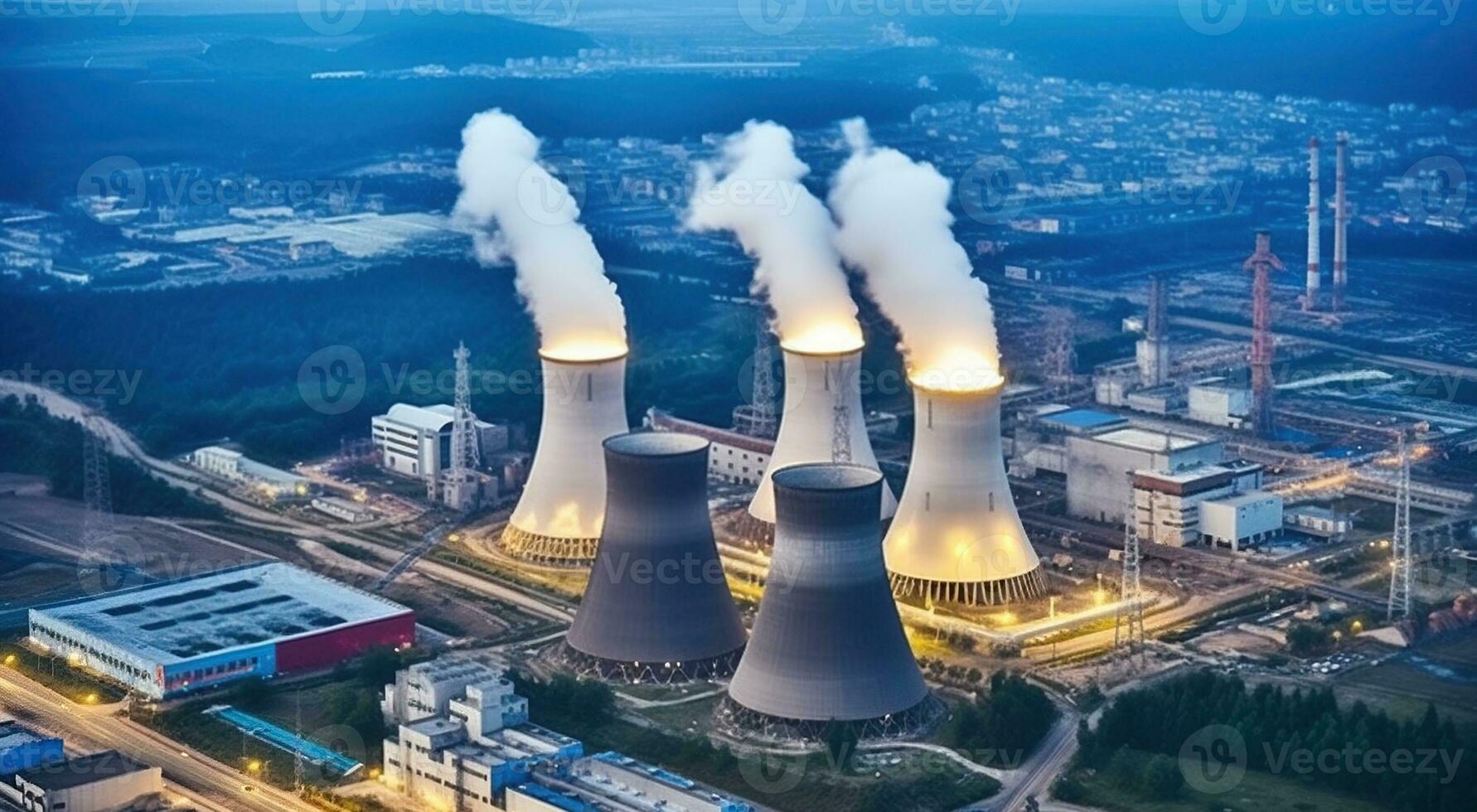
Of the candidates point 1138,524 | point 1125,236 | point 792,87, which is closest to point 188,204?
point 792,87

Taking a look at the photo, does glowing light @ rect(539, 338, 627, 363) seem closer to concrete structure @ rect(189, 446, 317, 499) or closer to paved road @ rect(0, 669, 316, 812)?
concrete structure @ rect(189, 446, 317, 499)

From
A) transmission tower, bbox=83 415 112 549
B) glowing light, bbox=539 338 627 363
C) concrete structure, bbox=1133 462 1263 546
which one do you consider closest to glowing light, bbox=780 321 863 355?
glowing light, bbox=539 338 627 363

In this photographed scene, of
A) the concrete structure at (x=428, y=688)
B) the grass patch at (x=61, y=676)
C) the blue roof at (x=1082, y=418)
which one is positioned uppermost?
the blue roof at (x=1082, y=418)

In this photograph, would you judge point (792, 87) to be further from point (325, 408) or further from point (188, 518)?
point (188, 518)

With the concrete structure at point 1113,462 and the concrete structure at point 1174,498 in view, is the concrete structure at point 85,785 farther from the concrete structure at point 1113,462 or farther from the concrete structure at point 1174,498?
the concrete structure at point 1113,462

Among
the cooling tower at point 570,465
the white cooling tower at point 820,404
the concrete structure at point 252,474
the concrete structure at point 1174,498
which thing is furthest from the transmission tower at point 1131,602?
the concrete structure at point 252,474

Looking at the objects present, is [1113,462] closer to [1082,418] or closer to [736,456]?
[1082,418]
